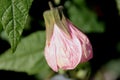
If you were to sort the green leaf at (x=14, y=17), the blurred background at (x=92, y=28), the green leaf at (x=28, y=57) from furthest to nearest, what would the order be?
the blurred background at (x=92, y=28), the green leaf at (x=28, y=57), the green leaf at (x=14, y=17)

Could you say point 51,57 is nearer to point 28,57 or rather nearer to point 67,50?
point 67,50

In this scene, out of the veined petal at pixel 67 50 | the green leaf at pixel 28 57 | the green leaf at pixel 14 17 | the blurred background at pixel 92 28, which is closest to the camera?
the green leaf at pixel 14 17

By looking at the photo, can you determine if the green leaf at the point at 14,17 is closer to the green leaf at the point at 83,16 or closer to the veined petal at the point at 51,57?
the veined petal at the point at 51,57

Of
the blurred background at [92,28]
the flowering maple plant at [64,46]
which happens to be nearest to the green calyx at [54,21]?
the flowering maple plant at [64,46]

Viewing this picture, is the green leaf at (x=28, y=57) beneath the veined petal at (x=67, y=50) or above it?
beneath

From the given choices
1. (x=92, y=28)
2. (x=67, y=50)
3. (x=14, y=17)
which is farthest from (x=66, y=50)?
(x=92, y=28)

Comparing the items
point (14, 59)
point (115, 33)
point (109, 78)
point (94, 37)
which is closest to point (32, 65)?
point (14, 59)

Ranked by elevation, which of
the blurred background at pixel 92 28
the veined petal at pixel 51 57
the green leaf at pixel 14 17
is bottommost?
the blurred background at pixel 92 28

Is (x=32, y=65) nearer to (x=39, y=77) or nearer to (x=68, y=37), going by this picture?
(x=39, y=77)
